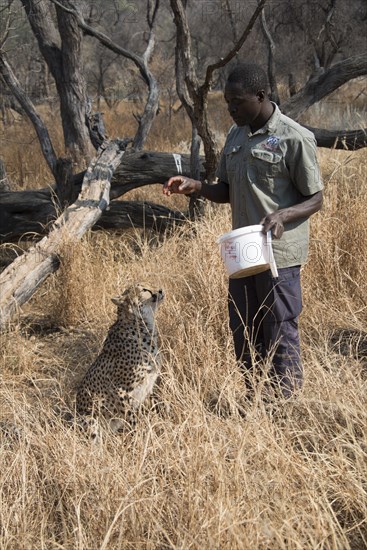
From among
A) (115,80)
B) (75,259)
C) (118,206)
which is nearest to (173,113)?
(115,80)

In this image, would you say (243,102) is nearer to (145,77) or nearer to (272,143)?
(272,143)

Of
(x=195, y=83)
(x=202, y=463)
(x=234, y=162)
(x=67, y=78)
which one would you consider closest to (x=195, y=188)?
(x=234, y=162)

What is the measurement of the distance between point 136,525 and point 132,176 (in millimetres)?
4128

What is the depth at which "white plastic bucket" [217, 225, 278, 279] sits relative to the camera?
2471mm

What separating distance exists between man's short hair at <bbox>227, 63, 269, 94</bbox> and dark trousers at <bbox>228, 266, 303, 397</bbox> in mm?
736

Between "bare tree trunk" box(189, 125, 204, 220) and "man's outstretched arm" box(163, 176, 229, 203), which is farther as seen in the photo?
"bare tree trunk" box(189, 125, 204, 220)

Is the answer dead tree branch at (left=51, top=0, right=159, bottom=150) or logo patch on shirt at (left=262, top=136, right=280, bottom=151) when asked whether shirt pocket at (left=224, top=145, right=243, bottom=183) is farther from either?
dead tree branch at (left=51, top=0, right=159, bottom=150)

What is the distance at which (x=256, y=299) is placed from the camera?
291 cm

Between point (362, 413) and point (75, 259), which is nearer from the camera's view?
point (362, 413)

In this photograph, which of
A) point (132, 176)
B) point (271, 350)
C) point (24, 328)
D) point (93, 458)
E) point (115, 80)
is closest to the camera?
point (93, 458)

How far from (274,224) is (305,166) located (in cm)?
27

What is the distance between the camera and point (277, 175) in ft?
8.59

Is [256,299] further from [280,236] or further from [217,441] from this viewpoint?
[217,441]

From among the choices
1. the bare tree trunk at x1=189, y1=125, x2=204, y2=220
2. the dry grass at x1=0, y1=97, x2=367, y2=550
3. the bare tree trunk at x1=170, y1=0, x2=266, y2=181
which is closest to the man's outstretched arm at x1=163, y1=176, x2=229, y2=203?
the dry grass at x1=0, y1=97, x2=367, y2=550
